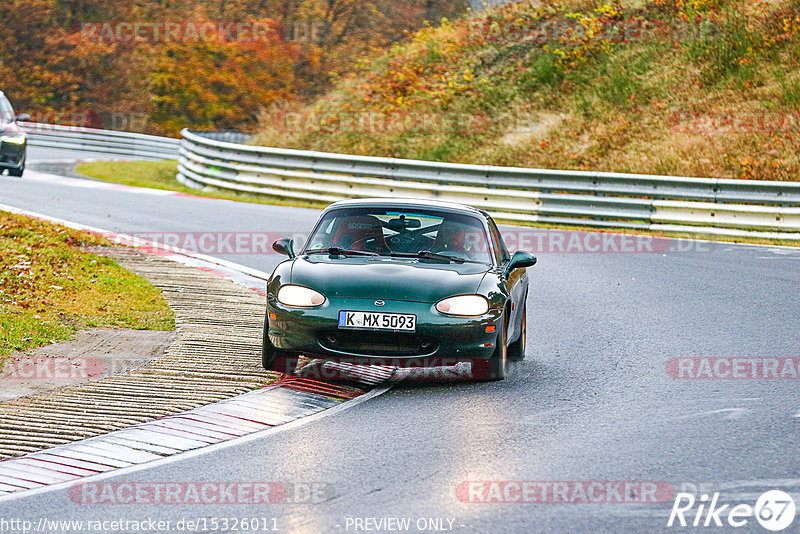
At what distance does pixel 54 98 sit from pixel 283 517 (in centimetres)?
4910

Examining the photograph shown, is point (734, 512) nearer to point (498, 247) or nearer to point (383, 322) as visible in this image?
point (383, 322)

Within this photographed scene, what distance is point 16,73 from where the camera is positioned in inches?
1998

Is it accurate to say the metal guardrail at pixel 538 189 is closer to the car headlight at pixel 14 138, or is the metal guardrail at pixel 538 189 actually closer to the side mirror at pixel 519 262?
the car headlight at pixel 14 138

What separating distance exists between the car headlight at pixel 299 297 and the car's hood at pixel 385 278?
1.8 inches

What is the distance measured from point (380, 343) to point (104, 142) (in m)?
32.9

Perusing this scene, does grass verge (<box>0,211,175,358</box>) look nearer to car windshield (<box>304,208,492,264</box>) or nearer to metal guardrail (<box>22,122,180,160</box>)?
car windshield (<box>304,208,492,264</box>)

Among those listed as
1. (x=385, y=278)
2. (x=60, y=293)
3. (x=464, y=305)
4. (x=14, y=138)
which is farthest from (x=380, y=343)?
(x=14, y=138)

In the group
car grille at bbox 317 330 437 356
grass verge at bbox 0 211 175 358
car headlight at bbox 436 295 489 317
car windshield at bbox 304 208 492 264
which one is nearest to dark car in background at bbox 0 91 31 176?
grass verge at bbox 0 211 175 358

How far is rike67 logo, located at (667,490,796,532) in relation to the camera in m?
5.46

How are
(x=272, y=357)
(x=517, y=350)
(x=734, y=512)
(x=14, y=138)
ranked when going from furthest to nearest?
1. (x=14, y=138)
2. (x=517, y=350)
3. (x=272, y=357)
4. (x=734, y=512)

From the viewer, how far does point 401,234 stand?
9.76 m

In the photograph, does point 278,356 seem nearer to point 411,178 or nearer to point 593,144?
point 411,178

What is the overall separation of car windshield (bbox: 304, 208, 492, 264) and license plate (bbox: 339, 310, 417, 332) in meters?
1.12

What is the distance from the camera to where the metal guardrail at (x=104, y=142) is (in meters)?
38.7
